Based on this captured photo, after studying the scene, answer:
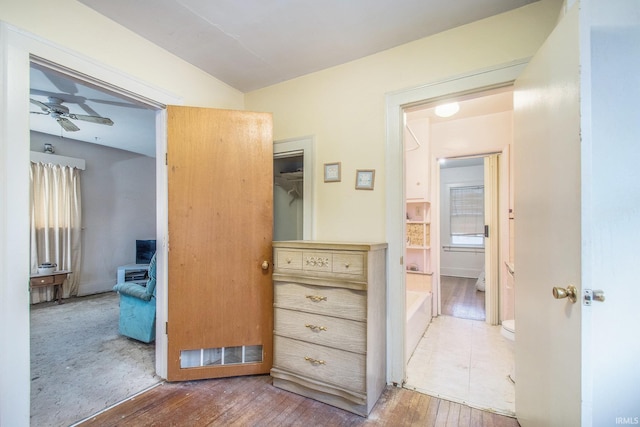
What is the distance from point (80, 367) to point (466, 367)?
3.20 meters

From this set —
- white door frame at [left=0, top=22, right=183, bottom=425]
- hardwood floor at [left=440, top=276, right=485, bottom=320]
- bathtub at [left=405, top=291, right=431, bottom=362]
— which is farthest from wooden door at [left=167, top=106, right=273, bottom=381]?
hardwood floor at [left=440, top=276, right=485, bottom=320]

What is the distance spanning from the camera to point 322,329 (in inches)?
71.2

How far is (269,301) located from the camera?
221 centimetres

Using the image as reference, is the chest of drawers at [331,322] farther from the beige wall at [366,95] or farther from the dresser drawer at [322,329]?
the beige wall at [366,95]

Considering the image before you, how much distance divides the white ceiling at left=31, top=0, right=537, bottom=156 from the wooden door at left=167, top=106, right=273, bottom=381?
1.54 feet

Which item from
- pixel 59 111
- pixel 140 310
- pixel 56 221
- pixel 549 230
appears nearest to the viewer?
pixel 549 230

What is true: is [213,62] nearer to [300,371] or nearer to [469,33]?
[469,33]

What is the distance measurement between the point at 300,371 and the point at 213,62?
249cm

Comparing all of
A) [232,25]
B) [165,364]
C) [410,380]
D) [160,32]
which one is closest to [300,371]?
[410,380]

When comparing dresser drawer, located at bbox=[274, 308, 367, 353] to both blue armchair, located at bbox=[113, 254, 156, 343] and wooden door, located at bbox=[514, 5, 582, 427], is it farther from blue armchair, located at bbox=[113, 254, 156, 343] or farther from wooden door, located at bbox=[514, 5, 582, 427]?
blue armchair, located at bbox=[113, 254, 156, 343]

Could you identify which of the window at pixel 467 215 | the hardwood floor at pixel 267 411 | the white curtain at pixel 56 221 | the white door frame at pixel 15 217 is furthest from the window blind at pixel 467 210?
the white curtain at pixel 56 221

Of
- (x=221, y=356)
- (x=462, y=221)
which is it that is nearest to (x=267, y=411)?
(x=221, y=356)

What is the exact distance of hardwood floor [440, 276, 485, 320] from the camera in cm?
361

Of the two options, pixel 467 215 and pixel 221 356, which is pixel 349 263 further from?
pixel 467 215
